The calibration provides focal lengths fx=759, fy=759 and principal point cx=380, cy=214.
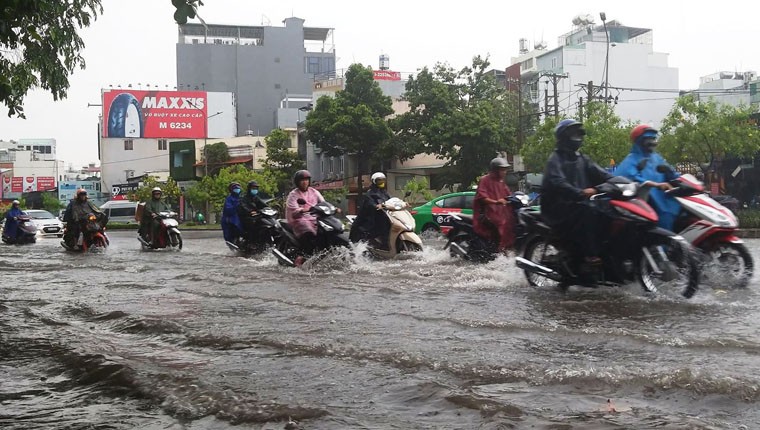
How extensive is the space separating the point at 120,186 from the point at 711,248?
2587 inches

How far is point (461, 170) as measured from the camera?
39.6 meters

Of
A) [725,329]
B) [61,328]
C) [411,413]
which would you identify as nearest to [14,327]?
[61,328]

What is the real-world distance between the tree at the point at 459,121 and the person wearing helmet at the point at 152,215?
23483 millimetres

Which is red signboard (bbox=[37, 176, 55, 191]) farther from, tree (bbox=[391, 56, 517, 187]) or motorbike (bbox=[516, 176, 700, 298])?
motorbike (bbox=[516, 176, 700, 298])

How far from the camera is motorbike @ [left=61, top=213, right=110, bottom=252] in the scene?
1680 cm

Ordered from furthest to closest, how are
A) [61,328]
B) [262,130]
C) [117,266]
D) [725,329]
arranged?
[262,130], [117,266], [61,328], [725,329]

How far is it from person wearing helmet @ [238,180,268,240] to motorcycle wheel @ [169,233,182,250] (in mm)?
2716

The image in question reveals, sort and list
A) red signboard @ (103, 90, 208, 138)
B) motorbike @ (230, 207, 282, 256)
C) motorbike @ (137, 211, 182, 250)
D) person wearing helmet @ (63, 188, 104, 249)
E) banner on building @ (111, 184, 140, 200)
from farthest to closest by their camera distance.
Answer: red signboard @ (103, 90, 208, 138), banner on building @ (111, 184, 140, 200), person wearing helmet @ (63, 188, 104, 249), motorbike @ (137, 211, 182, 250), motorbike @ (230, 207, 282, 256)

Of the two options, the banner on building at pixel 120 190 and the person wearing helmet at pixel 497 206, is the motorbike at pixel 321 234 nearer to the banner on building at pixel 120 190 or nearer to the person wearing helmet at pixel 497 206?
the person wearing helmet at pixel 497 206

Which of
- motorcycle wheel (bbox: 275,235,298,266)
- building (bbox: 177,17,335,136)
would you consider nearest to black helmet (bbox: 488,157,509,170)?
motorcycle wheel (bbox: 275,235,298,266)

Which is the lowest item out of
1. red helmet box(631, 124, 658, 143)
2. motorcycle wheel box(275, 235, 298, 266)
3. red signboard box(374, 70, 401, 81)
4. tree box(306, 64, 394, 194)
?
motorcycle wheel box(275, 235, 298, 266)

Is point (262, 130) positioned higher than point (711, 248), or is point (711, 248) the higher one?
point (262, 130)

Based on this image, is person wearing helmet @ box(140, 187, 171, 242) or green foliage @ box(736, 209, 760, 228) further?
green foliage @ box(736, 209, 760, 228)

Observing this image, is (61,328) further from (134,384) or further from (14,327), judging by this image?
(134,384)
